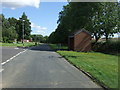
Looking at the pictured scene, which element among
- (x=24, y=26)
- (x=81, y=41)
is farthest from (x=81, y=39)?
(x=24, y=26)

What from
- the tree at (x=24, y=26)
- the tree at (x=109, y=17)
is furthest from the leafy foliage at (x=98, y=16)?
the tree at (x=24, y=26)

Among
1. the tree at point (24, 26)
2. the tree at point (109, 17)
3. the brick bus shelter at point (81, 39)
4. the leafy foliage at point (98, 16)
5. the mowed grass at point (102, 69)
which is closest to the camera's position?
the mowed grass at point (102, 69)

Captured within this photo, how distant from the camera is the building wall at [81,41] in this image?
40906mm

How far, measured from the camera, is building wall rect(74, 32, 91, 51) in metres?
40.9

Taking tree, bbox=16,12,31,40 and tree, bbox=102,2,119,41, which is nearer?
tree, bbox=102,2,119,41

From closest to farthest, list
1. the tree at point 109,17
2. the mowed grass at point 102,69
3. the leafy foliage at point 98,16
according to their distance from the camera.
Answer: the mowed grass at point 102,69
the leafy foliage at point 98,16
the tree at point 109,17

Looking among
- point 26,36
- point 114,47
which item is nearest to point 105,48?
point 114,47

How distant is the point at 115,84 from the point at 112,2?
39.0m

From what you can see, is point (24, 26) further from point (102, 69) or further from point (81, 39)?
point (102, 69)

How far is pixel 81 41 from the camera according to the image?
4106 centimetres

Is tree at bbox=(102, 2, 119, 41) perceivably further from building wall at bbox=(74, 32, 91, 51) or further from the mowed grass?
the mowed grass

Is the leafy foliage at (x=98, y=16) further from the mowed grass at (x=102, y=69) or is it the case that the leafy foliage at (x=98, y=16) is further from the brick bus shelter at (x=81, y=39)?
the mowed grass at (x=102, y=69)

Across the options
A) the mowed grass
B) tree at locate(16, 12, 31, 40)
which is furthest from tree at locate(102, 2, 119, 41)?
tree at locate(16, 12, 31, 40)

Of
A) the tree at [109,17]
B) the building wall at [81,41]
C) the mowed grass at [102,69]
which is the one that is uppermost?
the tree at [109,17]
